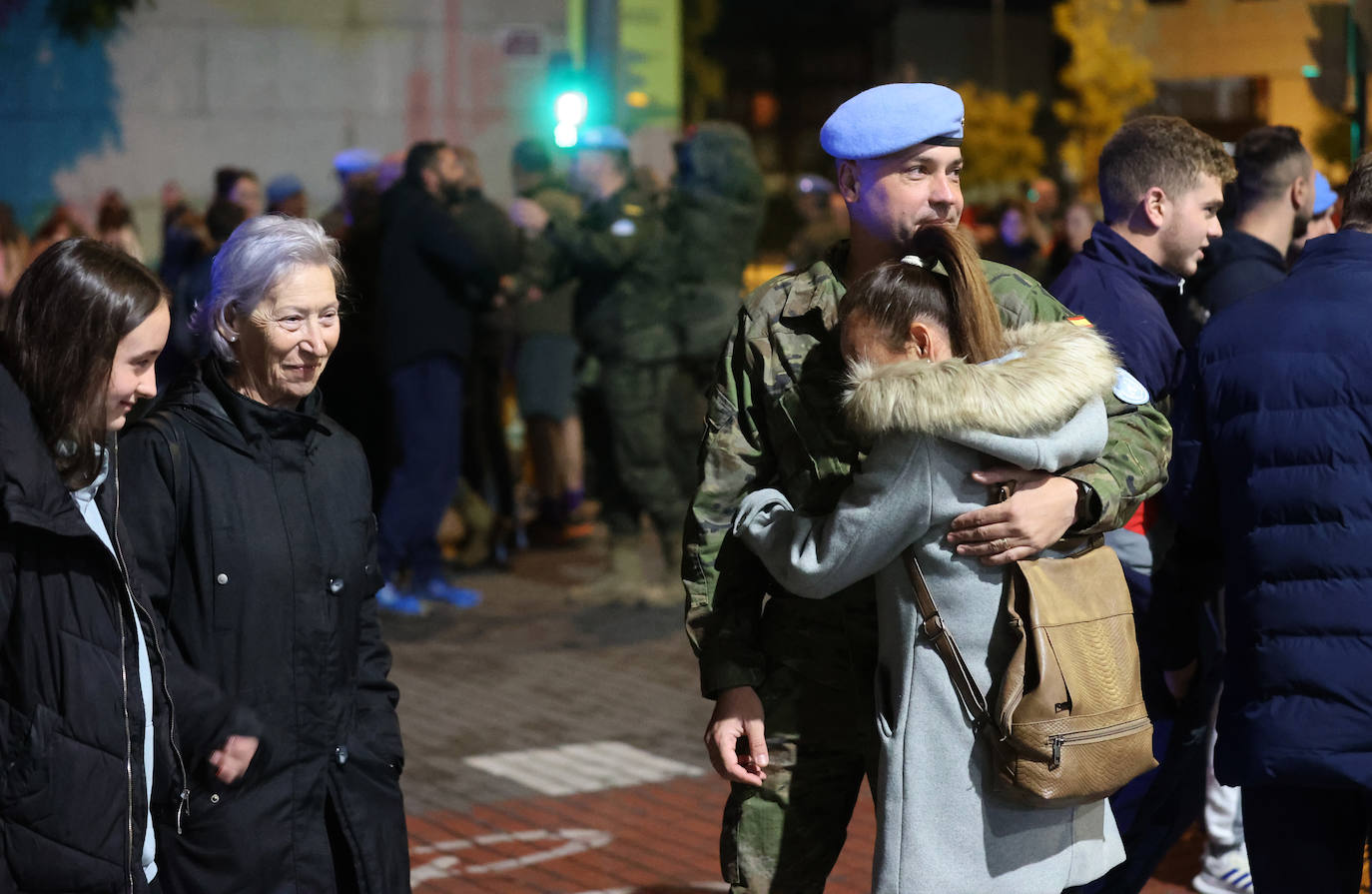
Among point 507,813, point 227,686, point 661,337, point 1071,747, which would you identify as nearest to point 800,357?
point 1071,747

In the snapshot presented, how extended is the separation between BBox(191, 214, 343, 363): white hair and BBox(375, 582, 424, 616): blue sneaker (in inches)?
245

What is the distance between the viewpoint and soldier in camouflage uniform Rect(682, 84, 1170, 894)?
3.46 m

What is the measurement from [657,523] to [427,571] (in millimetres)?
1296

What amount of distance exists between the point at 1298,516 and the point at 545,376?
27.5ft

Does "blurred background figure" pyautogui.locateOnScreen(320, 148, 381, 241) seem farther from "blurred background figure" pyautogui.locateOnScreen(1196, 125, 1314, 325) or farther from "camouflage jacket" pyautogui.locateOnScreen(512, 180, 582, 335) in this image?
"blurred background figure" pyautogui.locateOnScreen(1196, 125, 1314, 325)

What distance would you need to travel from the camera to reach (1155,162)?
4516mm

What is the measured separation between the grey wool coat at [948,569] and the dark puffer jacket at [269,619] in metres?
0.97

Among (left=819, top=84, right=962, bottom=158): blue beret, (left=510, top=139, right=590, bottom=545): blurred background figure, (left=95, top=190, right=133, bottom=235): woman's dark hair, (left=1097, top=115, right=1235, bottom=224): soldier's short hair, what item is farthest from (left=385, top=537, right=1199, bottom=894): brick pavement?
(left=95, top=190, right=133, bottom=235): woman's dark hair

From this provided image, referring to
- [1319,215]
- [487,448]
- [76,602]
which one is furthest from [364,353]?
[76,602]

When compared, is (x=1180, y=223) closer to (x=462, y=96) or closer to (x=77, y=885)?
(x=77, y=885)

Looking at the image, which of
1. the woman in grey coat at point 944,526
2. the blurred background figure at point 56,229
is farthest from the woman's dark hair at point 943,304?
the blurred background figure at point 56,229

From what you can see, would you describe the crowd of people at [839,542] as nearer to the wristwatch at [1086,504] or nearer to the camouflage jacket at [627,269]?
the wristwatch at [1086,504]

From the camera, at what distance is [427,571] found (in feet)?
32.7

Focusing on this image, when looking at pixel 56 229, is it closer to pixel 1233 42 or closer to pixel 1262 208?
pixel 1262 208
